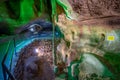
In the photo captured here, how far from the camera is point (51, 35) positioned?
2377 millimetres

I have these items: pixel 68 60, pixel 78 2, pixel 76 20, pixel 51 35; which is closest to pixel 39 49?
pixel 51 35

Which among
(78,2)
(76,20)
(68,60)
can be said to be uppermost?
(78,2)

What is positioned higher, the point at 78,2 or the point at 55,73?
the point at 78,2

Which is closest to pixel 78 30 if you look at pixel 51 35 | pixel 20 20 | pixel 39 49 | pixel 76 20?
pixel 76 20

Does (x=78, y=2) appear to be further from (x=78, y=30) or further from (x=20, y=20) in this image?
(x=20, y=20)

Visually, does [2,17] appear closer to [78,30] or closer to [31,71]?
[31,71]

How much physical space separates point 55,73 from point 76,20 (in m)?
0.66

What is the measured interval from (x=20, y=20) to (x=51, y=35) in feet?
1.29

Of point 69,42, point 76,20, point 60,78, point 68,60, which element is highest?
point 76,20

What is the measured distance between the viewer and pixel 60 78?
2373mm

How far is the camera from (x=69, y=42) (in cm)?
238

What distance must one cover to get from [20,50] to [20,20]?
345mm

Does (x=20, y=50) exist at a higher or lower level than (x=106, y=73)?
higher

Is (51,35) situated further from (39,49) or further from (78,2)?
(78,2)
